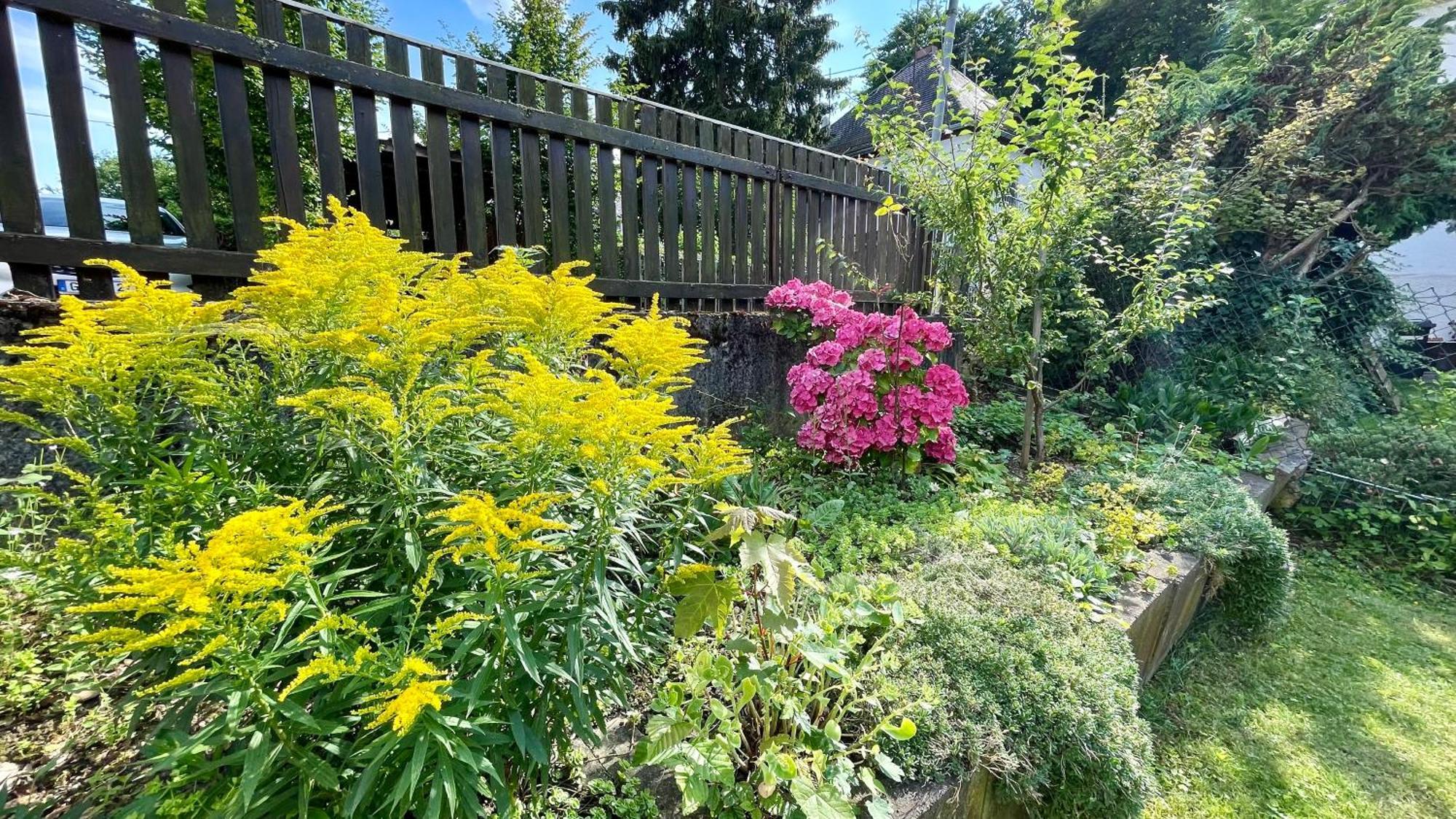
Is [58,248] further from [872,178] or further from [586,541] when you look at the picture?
[872,178]

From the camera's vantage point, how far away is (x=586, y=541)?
48.6 inches

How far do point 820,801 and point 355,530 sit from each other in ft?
3.79

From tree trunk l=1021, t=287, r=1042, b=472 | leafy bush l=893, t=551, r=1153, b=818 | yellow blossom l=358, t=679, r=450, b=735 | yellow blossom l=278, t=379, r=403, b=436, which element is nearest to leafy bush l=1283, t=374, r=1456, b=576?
tree trunk l=1021, t=287, r=1042, b=472

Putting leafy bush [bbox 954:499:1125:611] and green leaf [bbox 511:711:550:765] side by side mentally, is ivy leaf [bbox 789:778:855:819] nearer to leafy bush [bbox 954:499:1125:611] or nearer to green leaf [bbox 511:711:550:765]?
green leaf [bbox 511:711:550:765]

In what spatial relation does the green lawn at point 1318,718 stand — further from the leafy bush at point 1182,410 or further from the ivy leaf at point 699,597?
the ivy leaf at point 699,597

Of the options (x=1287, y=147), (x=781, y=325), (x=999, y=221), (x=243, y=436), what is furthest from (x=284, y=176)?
(x=1287, y=147)

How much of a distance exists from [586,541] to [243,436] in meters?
0.88

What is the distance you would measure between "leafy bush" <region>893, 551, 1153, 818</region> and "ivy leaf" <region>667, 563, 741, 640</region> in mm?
612

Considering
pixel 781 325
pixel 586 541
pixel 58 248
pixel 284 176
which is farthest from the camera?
pixel 781 325

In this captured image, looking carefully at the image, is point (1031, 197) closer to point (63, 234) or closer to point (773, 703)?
point (773, 703)

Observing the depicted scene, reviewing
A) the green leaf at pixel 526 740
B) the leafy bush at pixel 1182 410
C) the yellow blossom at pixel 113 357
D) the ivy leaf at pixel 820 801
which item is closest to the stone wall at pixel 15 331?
the yellow blossom at pixel 113 357

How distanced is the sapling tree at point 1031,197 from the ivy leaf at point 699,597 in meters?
2.71

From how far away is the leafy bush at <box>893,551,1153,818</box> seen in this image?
1492mm

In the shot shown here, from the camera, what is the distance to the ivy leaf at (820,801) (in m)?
1.16
